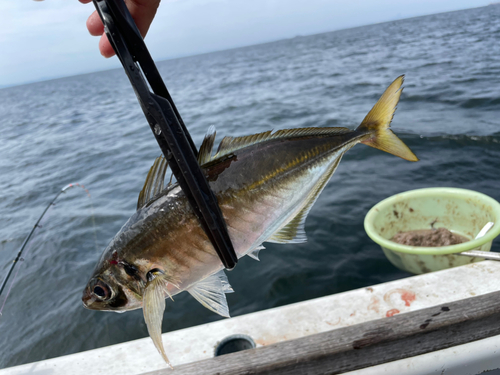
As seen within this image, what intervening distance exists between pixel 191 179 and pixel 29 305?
6662 mm

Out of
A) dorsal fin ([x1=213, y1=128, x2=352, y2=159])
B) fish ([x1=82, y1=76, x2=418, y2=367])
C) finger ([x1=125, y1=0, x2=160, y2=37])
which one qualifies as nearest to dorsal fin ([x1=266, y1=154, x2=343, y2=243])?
fish ([x1=82, y1=76, x2=418, y2=367])

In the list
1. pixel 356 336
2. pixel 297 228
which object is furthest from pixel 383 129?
pixel 356 336

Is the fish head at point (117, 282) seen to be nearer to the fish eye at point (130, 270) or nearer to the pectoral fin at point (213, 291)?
the fish eye at point (130, 270)

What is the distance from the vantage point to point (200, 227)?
32.8 inches

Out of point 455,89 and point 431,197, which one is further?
point 455,89

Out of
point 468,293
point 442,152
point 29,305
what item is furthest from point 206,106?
point 468,293

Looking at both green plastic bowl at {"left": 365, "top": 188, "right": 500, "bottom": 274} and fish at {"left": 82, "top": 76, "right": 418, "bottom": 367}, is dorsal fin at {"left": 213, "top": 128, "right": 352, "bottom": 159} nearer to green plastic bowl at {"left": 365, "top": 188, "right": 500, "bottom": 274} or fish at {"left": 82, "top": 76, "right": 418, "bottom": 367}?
fish at {"left": 82, "top": 76, "right": 418, "bottom": 367}

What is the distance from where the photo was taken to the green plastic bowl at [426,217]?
3.99m

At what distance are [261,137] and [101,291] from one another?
1.99 ft

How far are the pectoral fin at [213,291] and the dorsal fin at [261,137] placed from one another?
34cm

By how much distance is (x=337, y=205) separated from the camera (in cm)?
671

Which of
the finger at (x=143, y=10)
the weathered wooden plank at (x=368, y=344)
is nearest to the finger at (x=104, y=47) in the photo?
the finger at (x=143, y=10)

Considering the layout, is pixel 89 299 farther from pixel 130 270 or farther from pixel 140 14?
pixel 140 14

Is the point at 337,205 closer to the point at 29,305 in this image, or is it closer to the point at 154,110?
the point at 29,305
